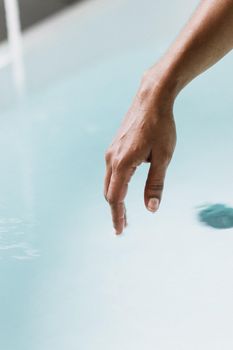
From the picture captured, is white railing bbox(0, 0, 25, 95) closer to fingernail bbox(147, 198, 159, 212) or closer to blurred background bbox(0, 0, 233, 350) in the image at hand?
blurred background bbox(0, 0, 233, 350)

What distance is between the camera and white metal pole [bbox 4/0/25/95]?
334 centimetres

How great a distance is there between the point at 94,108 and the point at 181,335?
1.33m

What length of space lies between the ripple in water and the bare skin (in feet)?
2.70

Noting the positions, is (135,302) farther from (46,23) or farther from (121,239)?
(46,23)

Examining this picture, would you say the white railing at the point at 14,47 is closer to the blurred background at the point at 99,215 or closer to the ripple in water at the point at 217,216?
the blurred background at the point at 99,215

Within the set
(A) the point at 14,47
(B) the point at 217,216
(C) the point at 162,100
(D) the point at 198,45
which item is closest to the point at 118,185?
(C) the point at 162,100

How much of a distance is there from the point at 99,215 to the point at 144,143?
38.4 inches

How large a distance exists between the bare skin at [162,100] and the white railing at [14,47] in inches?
74.2

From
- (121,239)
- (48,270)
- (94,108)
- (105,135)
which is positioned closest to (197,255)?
(121,239)

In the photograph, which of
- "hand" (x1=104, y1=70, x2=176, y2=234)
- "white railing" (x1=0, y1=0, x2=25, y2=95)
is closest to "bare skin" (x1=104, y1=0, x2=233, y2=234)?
"hand" (x1=104, y1=70, x2=176, y2=234)

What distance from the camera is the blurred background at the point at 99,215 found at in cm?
185

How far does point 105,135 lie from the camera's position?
276 centimetres

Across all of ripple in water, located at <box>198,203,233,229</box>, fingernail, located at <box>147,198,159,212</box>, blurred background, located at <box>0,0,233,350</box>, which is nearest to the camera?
fingernail, located at <box>147,198,159,212</box>

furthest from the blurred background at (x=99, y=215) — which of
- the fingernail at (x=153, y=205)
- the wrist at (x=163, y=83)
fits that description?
the wrist at (x=163, y=83)
